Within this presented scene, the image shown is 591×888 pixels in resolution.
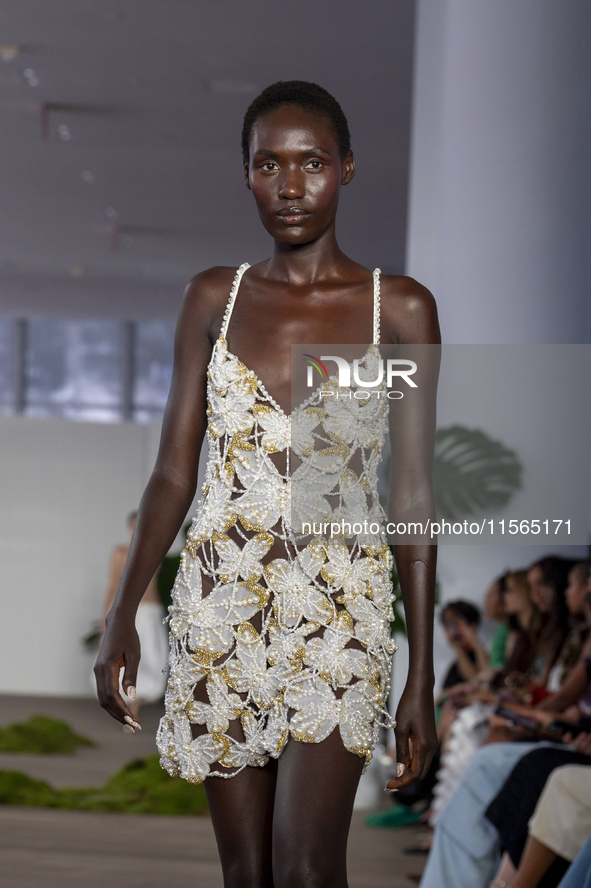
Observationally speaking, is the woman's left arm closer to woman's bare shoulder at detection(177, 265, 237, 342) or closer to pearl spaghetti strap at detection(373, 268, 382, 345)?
pearl spaghetti strap at detection(373, 268, 382, 345)

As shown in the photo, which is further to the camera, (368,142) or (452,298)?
(368,142)

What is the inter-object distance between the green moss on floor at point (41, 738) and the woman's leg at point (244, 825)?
6230 mm

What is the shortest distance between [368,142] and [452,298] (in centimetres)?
637

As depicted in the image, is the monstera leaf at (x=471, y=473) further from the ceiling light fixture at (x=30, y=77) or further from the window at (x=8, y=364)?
the window at (x=8, y=364)

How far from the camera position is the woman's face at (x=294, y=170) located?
166cm

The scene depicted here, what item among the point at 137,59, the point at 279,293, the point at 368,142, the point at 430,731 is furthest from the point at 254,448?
the point at 368,142

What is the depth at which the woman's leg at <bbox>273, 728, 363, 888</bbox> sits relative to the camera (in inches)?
61.4

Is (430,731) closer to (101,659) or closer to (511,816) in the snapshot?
(101,659)

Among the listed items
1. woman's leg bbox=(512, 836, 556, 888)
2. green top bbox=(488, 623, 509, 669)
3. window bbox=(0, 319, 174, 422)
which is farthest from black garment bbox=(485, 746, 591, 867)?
window bbox=(0, 319, 174, 422)

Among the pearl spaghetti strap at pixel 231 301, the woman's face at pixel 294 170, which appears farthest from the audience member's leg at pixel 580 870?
the woman's face at pixel 294 170

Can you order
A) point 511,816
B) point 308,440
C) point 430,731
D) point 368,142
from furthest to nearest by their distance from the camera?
point 368,142
point 511,816
point 308,440
point 430,731

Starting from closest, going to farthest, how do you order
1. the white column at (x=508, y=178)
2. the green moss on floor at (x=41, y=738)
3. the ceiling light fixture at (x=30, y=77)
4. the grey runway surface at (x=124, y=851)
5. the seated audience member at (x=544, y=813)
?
the seated audience member at (x=544, y=813) → the white column at (x=508, y=178) → the grey runway surface at (x=124, y=851) → the green moss on floor at (x=41, y=738) → the ceiling light fixture at (x=30, y=77)

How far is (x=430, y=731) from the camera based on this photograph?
1.61 meters

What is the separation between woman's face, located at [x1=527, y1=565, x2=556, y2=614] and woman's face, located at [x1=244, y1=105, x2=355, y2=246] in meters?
3.31
